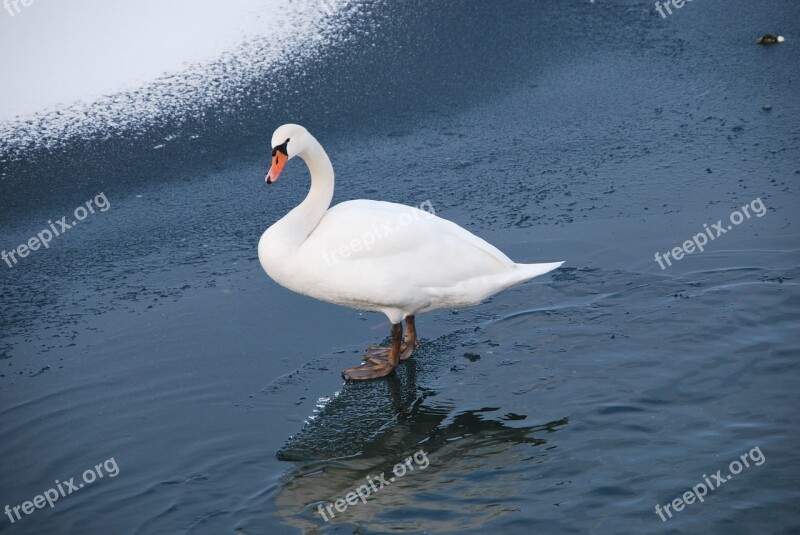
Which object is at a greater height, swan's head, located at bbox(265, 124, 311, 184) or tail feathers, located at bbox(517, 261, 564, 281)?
swan's head, located at bbox(265, 124, 311, 184)

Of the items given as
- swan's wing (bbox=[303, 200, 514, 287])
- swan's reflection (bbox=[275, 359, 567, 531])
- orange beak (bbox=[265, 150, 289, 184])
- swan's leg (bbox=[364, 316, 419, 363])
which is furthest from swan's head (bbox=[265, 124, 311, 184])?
swan's reflection (bbox=[275, 359, 567, 531])

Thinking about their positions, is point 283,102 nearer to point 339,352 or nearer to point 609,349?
point 339,352

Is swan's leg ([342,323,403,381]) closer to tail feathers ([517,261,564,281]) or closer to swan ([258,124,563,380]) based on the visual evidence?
swan ([258,124,563,380])

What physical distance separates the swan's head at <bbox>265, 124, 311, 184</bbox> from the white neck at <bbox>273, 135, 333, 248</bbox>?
0.22ft

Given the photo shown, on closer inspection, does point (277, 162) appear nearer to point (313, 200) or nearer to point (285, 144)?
point (285, 144)

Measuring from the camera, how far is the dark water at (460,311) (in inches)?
182

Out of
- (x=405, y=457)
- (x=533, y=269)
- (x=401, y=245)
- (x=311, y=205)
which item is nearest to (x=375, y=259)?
(x=401, y=245)

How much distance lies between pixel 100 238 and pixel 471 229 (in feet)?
10.3

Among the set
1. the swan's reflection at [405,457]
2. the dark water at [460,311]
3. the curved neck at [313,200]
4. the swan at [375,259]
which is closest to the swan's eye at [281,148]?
the swan at [375,259]

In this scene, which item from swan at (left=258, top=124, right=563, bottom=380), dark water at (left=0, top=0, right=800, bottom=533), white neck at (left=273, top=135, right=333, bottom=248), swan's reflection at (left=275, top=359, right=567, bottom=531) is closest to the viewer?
swan's reflection at (left=275, top=359, right=567, bottom=531)

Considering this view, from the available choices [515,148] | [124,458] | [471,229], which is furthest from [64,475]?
[515,148]

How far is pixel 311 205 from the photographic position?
5.95m

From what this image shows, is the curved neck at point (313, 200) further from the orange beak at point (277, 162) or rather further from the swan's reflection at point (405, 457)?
the swan's reflection at point (405, 457)

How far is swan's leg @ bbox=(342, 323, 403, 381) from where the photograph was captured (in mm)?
5711
